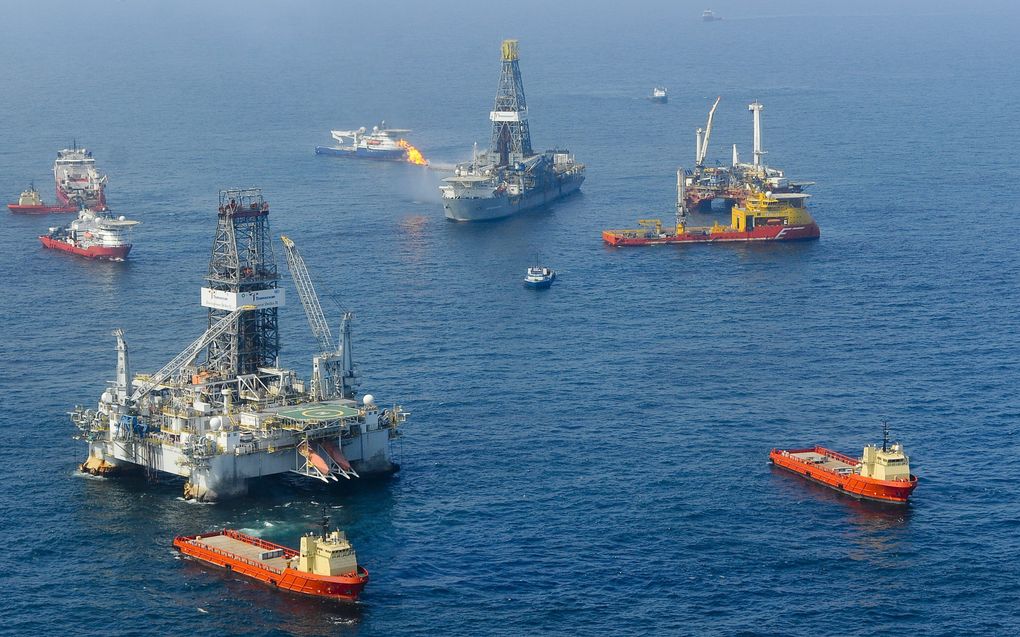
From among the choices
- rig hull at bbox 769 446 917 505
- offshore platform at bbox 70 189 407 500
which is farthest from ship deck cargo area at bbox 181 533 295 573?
rig hull at bbox 769 446 917 505

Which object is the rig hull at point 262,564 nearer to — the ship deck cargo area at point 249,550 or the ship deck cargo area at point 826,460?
the ship deck cargo area at point 249,550

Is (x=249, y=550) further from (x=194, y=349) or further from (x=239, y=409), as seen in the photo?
(x=194, y=349)

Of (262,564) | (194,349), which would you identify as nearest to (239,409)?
(194,349)

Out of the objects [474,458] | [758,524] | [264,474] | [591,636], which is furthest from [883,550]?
[264,474]

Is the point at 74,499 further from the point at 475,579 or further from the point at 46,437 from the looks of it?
the point at 475,579

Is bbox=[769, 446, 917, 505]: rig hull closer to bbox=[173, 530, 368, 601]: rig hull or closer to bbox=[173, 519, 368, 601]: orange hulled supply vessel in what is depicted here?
bbox=[173, 519, 368, 601]: orange hulled supply vessel

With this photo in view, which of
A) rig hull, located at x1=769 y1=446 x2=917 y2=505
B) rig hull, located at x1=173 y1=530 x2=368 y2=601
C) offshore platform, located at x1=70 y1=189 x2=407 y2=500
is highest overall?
offshore platform, located at x1=70 y1=189 x2=407 y2=500
